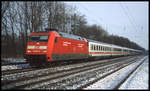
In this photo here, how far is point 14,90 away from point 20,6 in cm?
2284

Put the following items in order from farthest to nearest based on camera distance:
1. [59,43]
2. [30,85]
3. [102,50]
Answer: [102,50] < [59,43] < [30,85]

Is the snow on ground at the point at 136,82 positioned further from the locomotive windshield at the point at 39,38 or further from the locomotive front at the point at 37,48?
the locomotive windshield at the point at 39,38

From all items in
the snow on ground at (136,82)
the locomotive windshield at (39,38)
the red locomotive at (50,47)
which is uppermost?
the locomotive windshield at (39,38)

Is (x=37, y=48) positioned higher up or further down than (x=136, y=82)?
higher up

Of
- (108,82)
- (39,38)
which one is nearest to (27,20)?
(39,38)

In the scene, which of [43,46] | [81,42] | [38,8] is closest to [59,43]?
[43,46]

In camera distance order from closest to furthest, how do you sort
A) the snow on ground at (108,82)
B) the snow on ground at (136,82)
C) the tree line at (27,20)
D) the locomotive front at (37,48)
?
the snow on ground at (108,82), the snow on ground at (136,82), the locomotive front at (37,48), the tree line at (27,20)

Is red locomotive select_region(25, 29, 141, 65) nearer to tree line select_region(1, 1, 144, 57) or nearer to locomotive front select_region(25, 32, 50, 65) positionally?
locomotive front select_region(25, 32, 50, 65)

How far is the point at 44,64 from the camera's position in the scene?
14055mm

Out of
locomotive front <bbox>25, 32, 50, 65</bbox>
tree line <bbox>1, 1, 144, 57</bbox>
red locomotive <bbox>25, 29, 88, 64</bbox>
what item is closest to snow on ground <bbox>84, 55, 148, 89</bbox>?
red locomotive <bbox>25, 29, 88, 64</bbox>

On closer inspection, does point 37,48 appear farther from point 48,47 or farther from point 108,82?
point 108,82

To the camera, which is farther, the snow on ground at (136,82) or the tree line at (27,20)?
the tree line at (27,20)

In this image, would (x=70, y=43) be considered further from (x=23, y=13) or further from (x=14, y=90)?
(x=23, y=13)

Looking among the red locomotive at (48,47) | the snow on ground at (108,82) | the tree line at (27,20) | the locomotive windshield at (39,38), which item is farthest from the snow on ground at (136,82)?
the tree line at (27,20)
